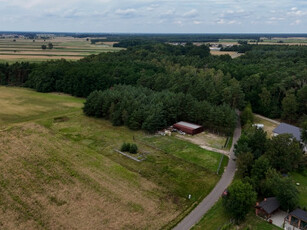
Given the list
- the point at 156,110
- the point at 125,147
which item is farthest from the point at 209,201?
the point at 156,110

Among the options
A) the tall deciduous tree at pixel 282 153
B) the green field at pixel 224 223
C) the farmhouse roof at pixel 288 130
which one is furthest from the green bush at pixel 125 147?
the farmhouse roof at pixel 288 130

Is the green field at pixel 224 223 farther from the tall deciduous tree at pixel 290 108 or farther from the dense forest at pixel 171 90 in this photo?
the tall deciduous tree at pixel 290 108

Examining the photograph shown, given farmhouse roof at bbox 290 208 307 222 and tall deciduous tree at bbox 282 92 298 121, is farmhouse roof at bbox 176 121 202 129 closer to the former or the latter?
tall deciduous tree at bbox 282 92 298 121

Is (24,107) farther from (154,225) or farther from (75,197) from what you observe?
(154,225)

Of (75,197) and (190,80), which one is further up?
(190,80)

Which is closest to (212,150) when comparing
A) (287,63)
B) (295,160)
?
(295,160)

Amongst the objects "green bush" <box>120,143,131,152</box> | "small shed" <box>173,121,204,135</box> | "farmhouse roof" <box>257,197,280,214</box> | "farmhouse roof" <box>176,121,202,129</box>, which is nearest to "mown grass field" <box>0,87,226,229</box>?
"green bush" <box>120,143,131,152</box>

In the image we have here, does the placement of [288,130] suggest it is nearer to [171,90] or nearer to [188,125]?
[188,125]
